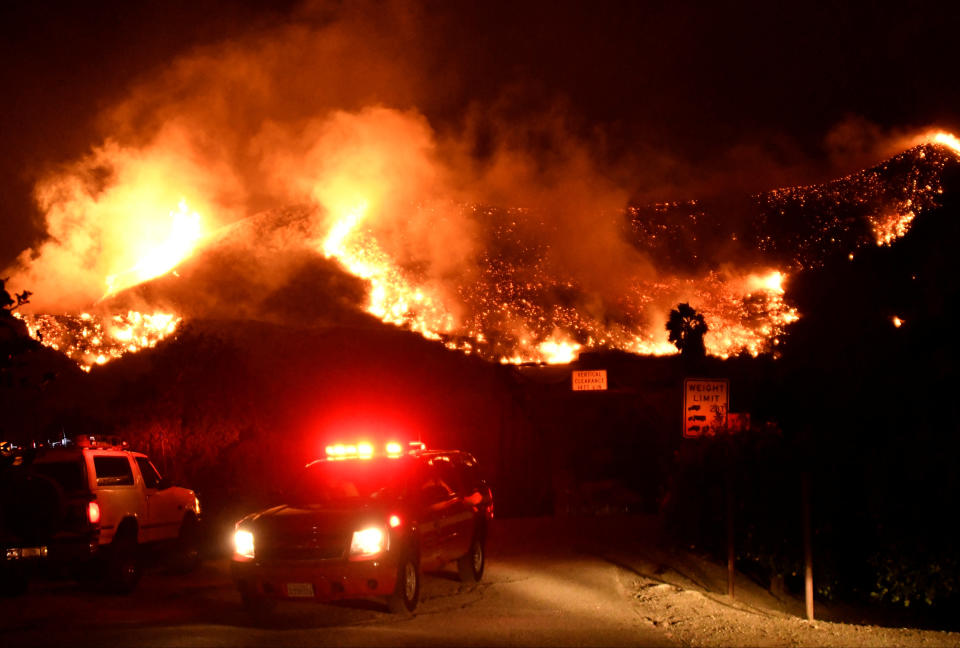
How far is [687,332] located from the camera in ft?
A: 102

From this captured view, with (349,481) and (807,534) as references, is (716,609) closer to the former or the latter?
(807,534)

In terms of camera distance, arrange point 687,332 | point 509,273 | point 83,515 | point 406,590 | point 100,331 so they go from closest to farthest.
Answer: point 406,590 < point 83,515 < point 687,332 < point 100,331 < point 509,273

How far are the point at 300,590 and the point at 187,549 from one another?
17.2ft

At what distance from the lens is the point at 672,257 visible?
75188mm

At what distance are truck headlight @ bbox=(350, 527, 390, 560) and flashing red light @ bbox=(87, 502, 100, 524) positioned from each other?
398 centimetres

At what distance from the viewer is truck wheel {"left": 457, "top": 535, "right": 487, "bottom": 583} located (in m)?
12.6

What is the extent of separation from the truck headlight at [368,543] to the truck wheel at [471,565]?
2.68 m

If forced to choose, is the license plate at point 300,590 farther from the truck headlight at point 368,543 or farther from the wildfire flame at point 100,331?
the wildfire flame at point 100,331

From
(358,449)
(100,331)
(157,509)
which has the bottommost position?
(157,509)

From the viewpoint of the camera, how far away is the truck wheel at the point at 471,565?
12630 millimetres

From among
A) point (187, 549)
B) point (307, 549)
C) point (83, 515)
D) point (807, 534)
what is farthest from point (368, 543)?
point (187, 549)

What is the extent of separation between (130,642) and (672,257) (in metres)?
69.5

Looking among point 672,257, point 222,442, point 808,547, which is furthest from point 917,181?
point 808,547

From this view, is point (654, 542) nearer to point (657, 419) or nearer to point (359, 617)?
point (359, 617)
